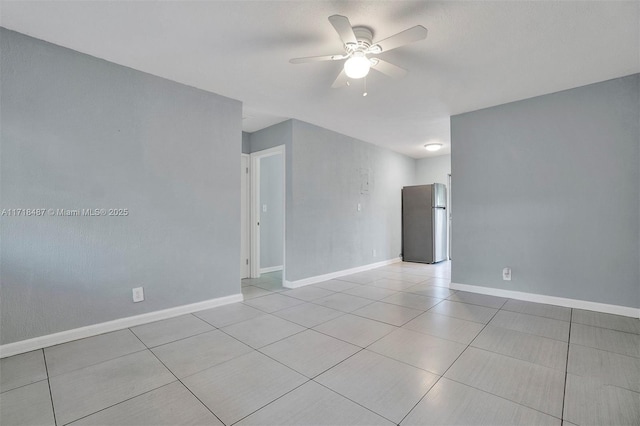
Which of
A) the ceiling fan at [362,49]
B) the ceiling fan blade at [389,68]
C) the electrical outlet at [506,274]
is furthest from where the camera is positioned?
the electrical outlet at [506,274]

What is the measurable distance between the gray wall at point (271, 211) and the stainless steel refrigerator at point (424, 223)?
2.86 metres

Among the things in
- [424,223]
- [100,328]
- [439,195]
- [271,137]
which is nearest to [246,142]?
[271,137]

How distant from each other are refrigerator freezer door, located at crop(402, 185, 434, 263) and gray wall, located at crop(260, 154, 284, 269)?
2847 mm

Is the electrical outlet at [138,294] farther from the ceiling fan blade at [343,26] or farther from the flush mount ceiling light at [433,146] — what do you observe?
the flush mount ceiling light at [433,146]

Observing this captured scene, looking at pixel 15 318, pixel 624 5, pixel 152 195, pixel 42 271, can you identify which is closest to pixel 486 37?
pixel 624 5

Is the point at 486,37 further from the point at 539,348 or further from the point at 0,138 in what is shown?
the point at 0,138

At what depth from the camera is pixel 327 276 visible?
462cm

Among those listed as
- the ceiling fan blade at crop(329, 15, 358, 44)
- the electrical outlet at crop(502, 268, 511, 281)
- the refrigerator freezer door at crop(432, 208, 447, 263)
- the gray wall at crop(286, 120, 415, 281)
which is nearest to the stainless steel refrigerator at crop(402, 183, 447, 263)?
the refrigerator freezer door at crop(432, 208, 447, 263)

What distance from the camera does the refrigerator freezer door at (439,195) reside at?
6055mm

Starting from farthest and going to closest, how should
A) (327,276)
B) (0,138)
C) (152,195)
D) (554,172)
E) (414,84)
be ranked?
(327,276)
(554,172)
(414,84)
(152,195)
(0,138)

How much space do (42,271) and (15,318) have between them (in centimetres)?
36

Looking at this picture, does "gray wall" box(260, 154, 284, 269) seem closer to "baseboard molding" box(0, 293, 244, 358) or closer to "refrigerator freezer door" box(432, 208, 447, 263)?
"baseboard molding" box(0, 293, 244, 358)

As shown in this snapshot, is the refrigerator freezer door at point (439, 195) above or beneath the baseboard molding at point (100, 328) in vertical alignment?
above

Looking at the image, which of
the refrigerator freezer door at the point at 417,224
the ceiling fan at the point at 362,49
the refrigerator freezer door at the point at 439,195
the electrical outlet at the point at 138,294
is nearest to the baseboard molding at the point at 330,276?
the refrigerator freezer door at the point at 417,224
